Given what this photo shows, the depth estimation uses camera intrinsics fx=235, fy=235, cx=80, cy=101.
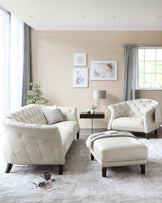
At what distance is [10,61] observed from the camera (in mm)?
5785

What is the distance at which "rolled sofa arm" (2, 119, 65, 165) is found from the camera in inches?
123

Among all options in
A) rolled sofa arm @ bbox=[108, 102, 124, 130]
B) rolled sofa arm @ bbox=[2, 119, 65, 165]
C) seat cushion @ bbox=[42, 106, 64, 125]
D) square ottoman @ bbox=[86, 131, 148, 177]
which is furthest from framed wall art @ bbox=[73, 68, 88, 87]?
rolled sofa arm @ bbox=[2, 119, 65, 165]

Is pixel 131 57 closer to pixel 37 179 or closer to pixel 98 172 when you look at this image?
pixel 98 172

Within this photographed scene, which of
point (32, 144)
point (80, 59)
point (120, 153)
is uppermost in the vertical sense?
point (80, 59)

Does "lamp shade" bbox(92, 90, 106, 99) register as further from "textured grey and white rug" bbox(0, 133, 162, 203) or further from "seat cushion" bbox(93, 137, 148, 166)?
"seat cushion" bbox(93, 137, 148, 166)

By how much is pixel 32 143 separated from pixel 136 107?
352cm

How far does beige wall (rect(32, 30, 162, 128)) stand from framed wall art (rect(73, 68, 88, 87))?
0.12m

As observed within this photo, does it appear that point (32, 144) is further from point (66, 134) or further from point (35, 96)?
point (35, 96)

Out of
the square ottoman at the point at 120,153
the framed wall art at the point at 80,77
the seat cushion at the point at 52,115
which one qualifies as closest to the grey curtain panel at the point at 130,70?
the framed wall art at the point at 80,77

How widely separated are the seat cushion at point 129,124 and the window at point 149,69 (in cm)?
133

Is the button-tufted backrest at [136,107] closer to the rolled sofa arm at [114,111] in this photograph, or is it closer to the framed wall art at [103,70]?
the rolled sofa arm at [114,111]

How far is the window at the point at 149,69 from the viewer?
6465 millimetres

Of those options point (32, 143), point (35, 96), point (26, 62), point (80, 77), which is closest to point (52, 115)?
point (35, 96)

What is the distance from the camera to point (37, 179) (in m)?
3.04
